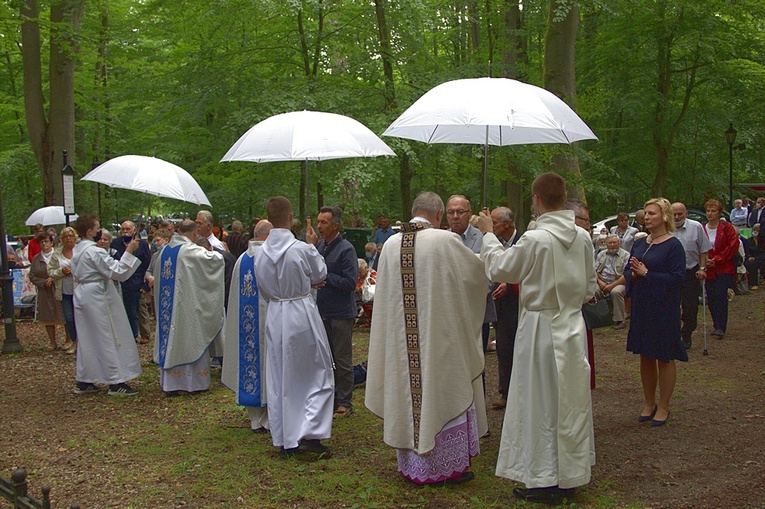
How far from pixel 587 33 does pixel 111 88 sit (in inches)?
530

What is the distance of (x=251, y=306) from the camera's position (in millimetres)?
6867

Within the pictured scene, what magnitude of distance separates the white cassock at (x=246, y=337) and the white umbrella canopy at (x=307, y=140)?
1.20 meters

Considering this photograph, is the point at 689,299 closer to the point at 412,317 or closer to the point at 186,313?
the point at 412,317

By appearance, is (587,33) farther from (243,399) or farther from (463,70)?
(243,399)

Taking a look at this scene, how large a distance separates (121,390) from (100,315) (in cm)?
91

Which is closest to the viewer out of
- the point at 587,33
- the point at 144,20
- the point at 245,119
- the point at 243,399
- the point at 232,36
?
the point at 243,399

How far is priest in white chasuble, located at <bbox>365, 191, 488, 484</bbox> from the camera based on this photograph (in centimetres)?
511

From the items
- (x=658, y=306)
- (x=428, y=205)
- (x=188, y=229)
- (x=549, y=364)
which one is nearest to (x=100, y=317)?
(x=188, y=229)

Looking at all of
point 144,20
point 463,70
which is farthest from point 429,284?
point 144,20

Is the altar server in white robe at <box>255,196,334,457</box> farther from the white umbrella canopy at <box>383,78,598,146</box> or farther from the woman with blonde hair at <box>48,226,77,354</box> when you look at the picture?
the woman with blonde hair at <box>48,226,77,354</box>

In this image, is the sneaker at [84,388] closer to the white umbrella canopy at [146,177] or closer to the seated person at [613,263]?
the white umbrella canopy at [146,177]

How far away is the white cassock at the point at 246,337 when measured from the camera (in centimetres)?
672

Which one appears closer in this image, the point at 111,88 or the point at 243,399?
the point at 243,399

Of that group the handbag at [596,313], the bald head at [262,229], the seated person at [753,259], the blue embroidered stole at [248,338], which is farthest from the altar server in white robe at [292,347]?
the seated person at [753,259]
